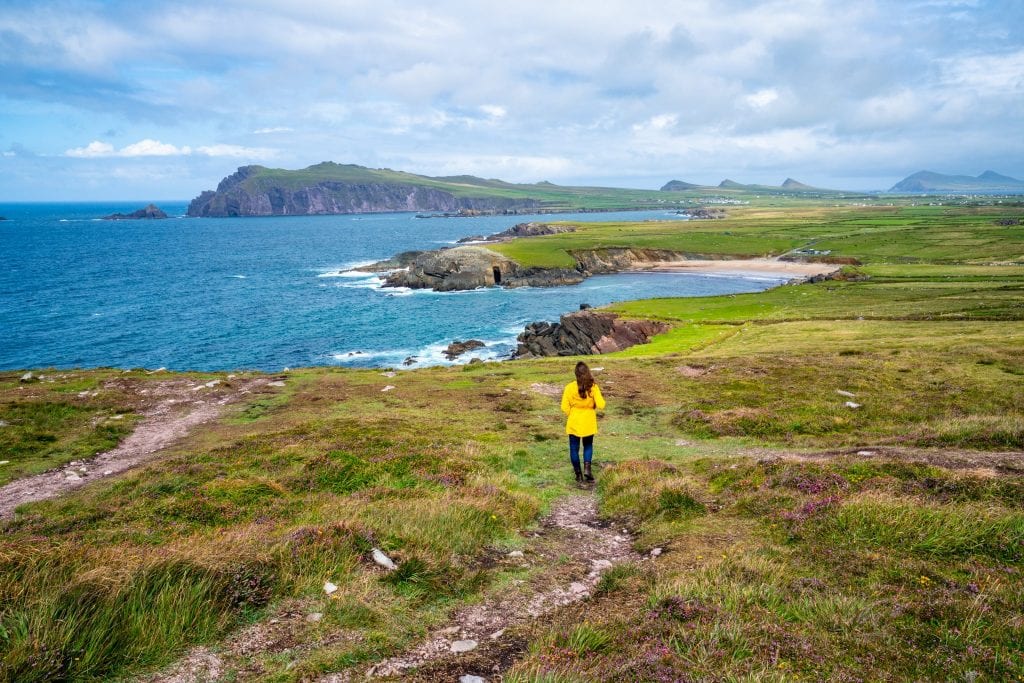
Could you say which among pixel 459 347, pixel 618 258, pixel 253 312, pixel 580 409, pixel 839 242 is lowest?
pixel 459 347

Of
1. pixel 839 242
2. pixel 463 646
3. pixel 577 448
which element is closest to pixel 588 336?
pixel 577 448

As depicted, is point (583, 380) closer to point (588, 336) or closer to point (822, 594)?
point (822, 594)

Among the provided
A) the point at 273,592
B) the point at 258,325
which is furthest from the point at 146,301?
the point at 273,592

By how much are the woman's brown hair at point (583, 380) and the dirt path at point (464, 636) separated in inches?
188

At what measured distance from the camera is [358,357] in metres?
65.9

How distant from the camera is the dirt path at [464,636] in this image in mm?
6469

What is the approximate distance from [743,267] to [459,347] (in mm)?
95275

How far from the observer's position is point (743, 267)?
13538 centimetres

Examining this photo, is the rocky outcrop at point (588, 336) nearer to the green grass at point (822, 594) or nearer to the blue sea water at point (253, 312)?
the blue sea water at point (253, 312)

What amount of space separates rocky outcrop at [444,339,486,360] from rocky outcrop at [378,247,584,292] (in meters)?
48.4

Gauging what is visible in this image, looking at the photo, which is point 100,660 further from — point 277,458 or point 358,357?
point 358,357

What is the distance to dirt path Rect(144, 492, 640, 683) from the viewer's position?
6.47m

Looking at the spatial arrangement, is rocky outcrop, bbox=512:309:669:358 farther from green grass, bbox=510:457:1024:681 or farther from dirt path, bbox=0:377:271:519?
green grass, bbox=510:457:1024:681

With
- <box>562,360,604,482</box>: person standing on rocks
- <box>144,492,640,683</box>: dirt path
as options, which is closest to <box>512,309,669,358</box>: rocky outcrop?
<box>562,360,604,482</box>: person standing on rocks
